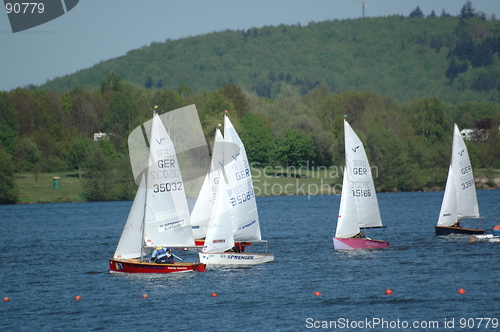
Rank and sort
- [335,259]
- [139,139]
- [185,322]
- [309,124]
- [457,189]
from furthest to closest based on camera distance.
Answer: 1. [309,124]
2. [139,139]
3. [457,189]
4. [335,259]
5. [185,322]

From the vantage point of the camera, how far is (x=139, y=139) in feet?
464

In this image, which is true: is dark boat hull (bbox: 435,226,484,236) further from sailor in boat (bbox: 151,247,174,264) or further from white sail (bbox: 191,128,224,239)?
sailor in boat (bbox: 151,247,174,264)

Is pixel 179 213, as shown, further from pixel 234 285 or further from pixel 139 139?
pixel 139 139

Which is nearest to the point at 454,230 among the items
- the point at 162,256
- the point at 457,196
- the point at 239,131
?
the point at 457,196

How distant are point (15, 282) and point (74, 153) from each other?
10363 centimetres

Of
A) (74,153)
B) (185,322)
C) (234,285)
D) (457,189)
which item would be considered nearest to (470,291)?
(234,285)

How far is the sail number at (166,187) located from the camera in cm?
4572

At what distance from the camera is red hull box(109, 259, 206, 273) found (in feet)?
148

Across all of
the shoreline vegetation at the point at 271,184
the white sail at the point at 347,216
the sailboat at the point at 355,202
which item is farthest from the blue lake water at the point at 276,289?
the shoreline vegetation at the point at 271,184

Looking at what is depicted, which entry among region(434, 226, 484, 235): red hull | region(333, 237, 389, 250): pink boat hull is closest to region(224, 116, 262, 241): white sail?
region(333, 237, 389, 250): pink boat hull

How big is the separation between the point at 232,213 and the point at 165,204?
203 inches

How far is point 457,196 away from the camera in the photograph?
2469 inches

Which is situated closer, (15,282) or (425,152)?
(15,282)

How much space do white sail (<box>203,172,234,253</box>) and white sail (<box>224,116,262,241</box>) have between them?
1.87ft
